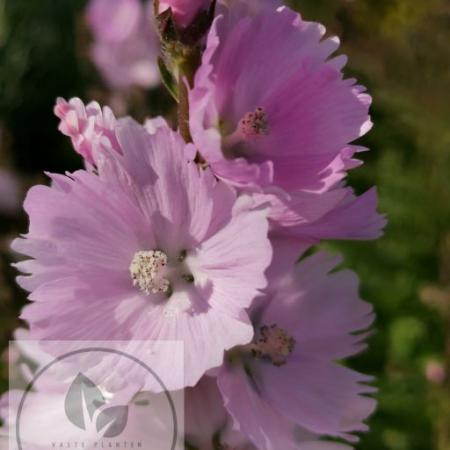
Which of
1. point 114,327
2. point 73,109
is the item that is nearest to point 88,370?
point 114,327

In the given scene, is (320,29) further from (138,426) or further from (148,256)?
(138,426)

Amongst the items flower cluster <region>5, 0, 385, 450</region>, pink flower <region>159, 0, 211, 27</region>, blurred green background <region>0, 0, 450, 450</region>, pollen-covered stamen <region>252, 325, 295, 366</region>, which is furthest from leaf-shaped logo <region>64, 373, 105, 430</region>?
blurred green background <region>0, 0, 450, 450</region>

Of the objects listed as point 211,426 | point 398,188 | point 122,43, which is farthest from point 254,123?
point 122,43

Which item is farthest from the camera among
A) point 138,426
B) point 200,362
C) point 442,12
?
point 442,12

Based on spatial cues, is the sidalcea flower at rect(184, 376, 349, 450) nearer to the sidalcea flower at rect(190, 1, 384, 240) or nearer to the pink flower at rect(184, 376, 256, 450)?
the pink flower at rect(184, 376, 256, 450)

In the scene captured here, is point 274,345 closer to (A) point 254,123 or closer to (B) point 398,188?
(A) point 254,123
